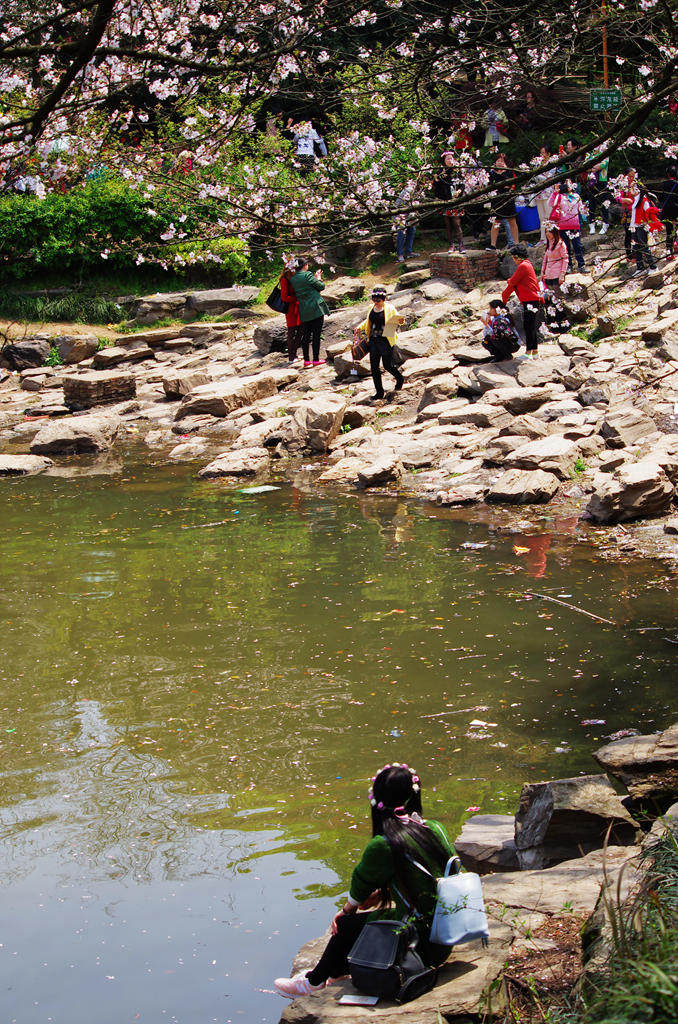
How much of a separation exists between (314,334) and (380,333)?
9.49ft

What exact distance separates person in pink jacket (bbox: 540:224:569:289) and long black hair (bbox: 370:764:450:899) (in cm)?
1387

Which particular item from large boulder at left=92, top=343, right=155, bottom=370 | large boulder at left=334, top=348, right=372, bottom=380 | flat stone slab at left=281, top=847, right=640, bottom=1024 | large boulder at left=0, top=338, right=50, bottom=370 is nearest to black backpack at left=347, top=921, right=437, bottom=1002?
flat stone slab at left=281, top=847, right=640, bottom=1024

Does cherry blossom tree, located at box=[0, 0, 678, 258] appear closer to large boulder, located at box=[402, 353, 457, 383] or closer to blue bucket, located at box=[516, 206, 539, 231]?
large boulder, located at box=[402, 353, 457, 383]

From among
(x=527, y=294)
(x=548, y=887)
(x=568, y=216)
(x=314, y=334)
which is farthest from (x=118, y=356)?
(x=548, y=887)

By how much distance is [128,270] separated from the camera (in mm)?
24844

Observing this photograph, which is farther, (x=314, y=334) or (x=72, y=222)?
(x=72, y=222)

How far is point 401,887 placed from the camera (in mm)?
3867

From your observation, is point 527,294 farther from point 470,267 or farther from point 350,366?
point 470,267

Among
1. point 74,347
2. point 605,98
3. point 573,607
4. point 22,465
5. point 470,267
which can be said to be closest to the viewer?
point 605,98

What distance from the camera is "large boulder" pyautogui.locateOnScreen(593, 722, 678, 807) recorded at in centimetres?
482

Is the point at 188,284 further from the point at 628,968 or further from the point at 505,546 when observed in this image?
the point at 628,968

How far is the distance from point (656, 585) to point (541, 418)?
5.00 meters

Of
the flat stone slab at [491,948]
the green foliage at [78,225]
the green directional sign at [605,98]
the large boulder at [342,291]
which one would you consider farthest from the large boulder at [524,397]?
the green foliage at [78,225]

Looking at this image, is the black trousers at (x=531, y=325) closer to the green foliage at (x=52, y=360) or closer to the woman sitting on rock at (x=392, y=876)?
the green foliage at (x=52, y=360)
